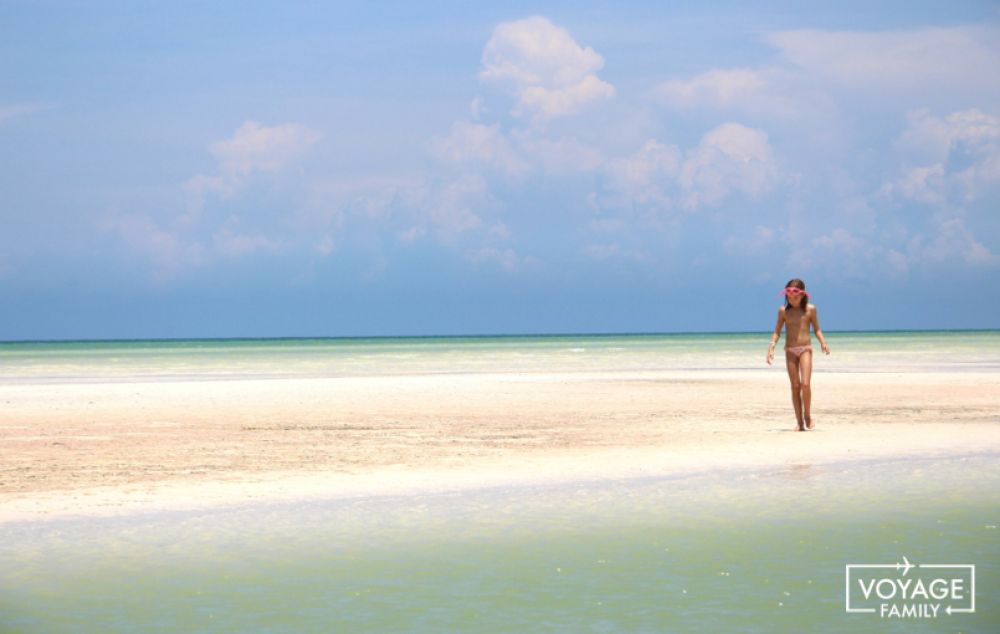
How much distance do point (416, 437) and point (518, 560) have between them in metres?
8.98

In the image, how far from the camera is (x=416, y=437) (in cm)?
1767

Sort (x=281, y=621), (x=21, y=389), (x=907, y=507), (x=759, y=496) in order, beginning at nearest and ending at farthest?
(x=281, y=621)
(x=907, y=507)
(x=759, y=496)
(x=21, y=389)

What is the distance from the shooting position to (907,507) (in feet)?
35.4

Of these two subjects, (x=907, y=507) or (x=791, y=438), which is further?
(x=791, y=438)

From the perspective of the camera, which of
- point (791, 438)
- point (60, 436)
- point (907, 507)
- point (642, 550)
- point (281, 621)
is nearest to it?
point (281, 621)

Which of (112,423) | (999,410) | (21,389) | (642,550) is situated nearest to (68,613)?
(642,550)

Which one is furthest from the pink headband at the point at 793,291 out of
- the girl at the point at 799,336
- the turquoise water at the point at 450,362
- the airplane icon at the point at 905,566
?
the turquoise water at the point at 450,362

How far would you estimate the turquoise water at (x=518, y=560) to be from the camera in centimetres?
718

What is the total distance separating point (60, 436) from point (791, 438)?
10.2 m

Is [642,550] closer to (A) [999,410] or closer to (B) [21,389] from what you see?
(A) [999,410]

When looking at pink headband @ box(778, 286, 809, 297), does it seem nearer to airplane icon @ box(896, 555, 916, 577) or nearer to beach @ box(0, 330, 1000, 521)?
beach @ box(0, 330, 1000, 521)

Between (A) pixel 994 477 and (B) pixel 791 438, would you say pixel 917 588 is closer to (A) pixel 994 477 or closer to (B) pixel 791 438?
(A) pixel 994 477

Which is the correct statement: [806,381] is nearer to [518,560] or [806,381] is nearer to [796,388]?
[796,388]

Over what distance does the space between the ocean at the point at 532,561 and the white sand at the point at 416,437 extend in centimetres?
136
